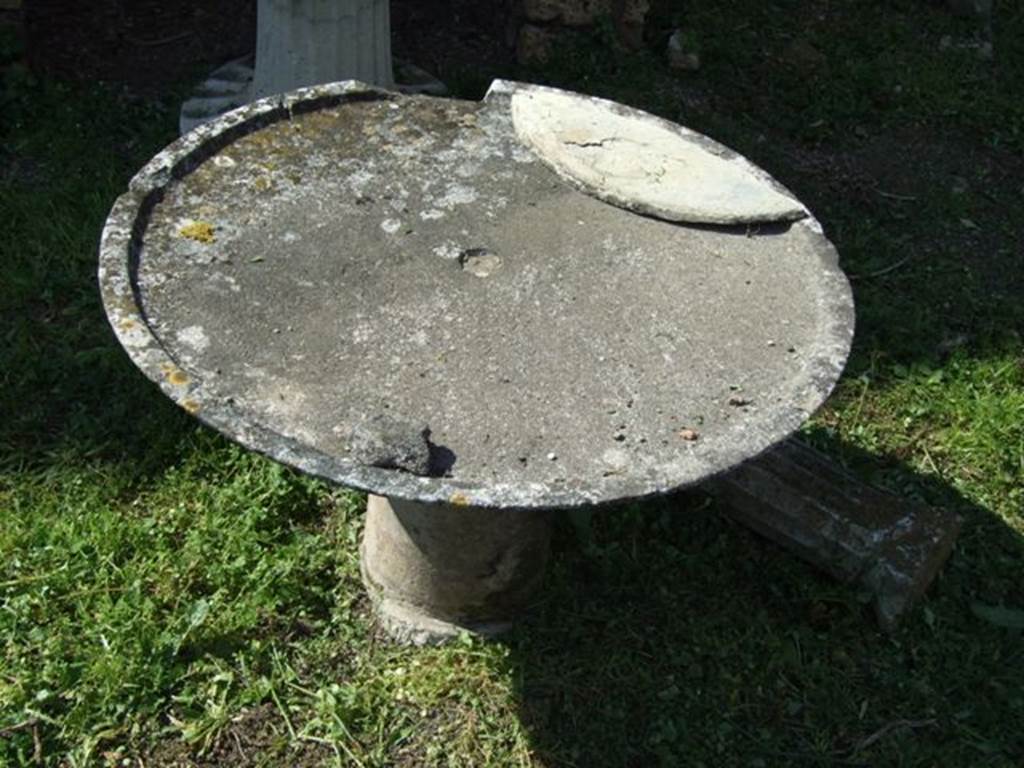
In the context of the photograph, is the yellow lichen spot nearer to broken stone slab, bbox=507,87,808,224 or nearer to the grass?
broken stone slab, bbox=507,87,808,224

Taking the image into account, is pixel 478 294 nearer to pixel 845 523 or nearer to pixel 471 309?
pixel 471 309

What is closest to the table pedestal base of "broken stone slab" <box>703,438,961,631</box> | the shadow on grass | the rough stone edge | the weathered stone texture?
the shadow on grass

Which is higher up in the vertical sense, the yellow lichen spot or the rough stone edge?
the rough stone edge

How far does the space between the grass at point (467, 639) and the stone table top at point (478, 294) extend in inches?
39.7

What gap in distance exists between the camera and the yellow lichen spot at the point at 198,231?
2624 mm

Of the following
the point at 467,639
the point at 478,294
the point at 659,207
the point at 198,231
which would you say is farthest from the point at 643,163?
the point at 467,639

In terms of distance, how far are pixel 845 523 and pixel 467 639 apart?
1075mm

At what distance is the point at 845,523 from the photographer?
131 inches

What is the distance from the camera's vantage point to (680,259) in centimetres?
273

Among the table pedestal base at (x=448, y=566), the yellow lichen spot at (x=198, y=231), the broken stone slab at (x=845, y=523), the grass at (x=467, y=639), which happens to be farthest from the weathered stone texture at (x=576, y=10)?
the yellow lichen spot at (x=198, y=231)

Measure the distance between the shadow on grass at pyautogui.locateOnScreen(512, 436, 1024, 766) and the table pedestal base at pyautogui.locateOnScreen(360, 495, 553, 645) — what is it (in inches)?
5.2

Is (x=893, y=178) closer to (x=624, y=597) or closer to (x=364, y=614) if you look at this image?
(x=624, y=597)

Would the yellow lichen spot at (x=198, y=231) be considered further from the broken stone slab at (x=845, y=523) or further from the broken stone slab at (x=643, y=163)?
the broken stone slab at (x=845, y=523)

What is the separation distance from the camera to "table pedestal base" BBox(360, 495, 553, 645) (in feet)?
9.79
